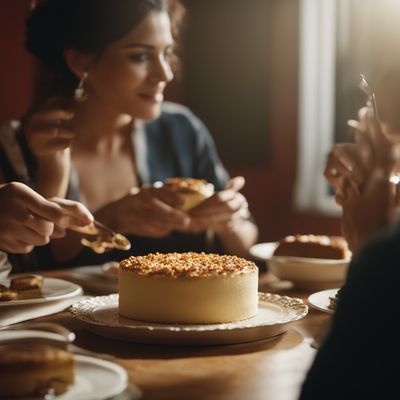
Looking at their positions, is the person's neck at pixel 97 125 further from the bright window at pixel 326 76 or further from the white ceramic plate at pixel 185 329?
the bright window at pixel 326 76

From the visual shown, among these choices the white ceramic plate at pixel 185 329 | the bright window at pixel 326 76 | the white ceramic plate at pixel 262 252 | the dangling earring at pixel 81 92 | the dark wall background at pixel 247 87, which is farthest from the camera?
the dark wall background at pixel 247 87

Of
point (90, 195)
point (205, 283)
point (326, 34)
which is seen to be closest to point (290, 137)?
point (326, 34)

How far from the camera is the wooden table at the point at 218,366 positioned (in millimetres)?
982

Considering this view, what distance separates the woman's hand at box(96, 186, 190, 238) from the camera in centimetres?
223

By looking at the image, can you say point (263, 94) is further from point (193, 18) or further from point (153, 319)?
point (153, 319)

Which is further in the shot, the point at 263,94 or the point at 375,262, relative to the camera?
the point at 263,94

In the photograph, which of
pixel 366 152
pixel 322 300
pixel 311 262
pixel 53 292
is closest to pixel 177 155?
pixel 311 262

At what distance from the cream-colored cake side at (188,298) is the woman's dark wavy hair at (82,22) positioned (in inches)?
55.9

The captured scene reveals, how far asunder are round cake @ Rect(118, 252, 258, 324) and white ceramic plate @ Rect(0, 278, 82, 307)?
0.20 meters

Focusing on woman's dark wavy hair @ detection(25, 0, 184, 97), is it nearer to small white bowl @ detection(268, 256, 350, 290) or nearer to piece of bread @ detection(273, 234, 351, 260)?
piece of bread @ detection(273, 234, 351, 260)

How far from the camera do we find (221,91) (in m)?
4.51

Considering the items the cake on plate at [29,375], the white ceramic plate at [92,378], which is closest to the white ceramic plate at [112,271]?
the white ceramic plate at [92,378]

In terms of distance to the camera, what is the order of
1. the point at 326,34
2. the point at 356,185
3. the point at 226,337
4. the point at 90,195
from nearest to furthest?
the point at 356,185
the point at 226,337
the point at 90,195
the point at 326,34

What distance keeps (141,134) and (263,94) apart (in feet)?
5.29
